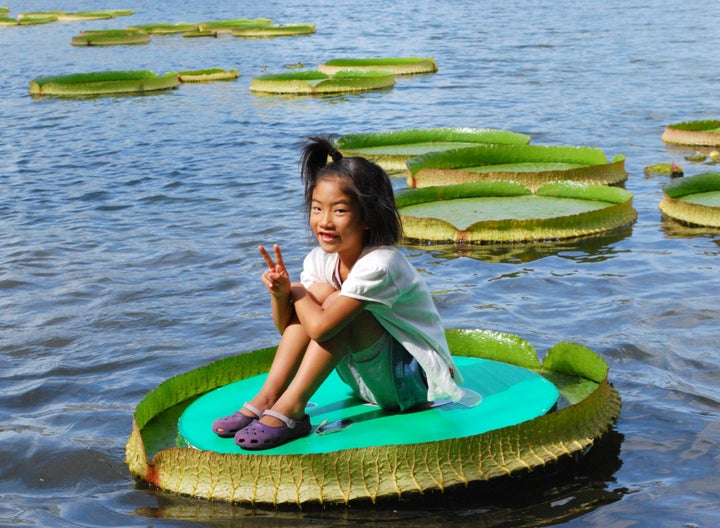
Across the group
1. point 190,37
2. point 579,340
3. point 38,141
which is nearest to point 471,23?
point 190,37

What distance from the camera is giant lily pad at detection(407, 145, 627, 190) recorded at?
329 inches

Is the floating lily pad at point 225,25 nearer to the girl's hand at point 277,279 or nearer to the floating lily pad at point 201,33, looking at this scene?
the floating lily pad at point 201,33

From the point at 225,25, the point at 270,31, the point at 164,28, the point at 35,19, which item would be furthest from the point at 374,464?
the point at 35,19

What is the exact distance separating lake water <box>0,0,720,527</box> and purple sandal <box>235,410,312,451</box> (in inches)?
9.1

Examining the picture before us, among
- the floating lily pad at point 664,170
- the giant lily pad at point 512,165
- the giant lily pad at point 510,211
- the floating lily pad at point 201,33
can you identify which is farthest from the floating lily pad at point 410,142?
the floating lily pad at point 201,33

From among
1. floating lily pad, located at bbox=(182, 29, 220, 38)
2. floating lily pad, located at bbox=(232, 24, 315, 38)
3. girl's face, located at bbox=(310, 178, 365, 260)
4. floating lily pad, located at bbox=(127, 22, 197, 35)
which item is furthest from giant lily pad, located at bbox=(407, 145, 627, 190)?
floating lily pad, located at bbox=(127, 22, 197, 35)

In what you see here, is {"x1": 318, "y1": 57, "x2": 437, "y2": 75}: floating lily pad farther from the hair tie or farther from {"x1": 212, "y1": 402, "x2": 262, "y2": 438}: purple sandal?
{"x1": 212, "y1": 402, "x2": 262, "y2": 438}: purple sandal

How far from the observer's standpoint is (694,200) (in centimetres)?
768

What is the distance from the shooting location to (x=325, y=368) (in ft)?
12.1

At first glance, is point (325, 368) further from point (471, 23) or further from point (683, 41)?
point (471, 23)

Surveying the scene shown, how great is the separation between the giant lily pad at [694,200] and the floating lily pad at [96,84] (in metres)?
11.1

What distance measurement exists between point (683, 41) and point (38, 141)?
12.7m

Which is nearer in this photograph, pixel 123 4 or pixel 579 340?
pixel 579 340

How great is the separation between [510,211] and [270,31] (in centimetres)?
2004
